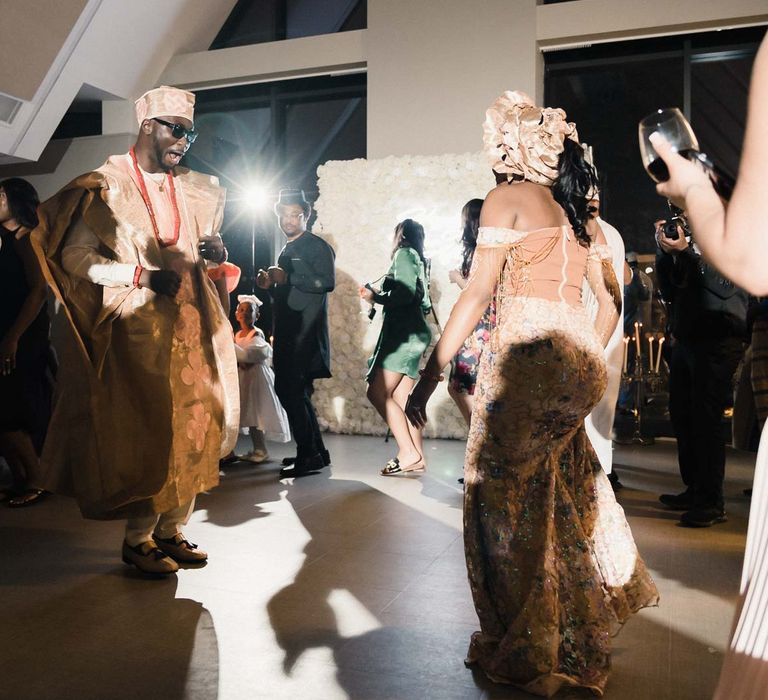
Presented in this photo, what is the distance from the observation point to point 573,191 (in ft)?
8.13

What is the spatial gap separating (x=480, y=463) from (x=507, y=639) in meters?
0.49

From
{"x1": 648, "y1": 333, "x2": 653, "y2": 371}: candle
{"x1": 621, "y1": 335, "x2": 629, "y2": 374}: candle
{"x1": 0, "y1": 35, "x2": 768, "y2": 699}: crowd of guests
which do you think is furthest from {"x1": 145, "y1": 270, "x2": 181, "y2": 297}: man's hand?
{"x1": 648, "y1": 333, "x2": 653, "y2": 371}: candle

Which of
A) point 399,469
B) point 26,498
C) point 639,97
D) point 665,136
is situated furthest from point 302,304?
point 665,136

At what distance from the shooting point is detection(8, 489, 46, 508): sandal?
456 cm

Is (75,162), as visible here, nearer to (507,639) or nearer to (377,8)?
(377,8)

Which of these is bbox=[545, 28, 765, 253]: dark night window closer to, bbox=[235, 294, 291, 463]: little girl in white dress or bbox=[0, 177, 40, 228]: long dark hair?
bbox=[235, 294, 291, 463]: little girl in white dress

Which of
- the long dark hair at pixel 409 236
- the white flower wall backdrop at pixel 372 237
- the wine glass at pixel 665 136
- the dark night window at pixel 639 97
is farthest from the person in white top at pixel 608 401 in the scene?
the dark night window at pixel 639 97

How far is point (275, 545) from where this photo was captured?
12.3ft

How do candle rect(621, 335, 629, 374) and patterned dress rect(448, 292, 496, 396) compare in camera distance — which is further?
candle rect(621, 335, 629, 374)

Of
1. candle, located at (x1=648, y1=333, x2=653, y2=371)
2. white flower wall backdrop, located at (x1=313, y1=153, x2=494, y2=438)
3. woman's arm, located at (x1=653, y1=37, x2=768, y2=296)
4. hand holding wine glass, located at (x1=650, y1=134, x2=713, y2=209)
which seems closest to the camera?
woman's arm, located at (x1=653, y1=37, x2=768, y2=296)

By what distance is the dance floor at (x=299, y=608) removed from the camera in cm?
230

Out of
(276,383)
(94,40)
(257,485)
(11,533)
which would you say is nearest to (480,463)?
(11,533)

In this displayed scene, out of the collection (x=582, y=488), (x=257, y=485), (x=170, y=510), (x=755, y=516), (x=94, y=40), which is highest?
(x=94, y=40)

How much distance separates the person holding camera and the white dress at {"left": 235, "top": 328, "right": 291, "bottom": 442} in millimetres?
3049
